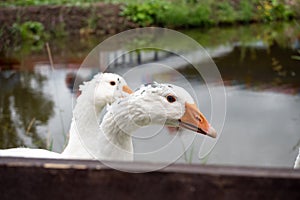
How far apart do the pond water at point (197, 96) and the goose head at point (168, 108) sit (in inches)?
7.0

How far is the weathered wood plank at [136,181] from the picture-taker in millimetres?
1011

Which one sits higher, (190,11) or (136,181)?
(190,11)

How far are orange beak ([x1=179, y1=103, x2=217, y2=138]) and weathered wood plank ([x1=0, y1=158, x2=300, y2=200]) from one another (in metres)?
0.90

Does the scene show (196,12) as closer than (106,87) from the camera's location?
No

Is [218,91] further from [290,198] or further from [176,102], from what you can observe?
[290,198]

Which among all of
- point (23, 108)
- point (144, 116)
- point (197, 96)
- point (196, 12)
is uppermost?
point (196, 12)

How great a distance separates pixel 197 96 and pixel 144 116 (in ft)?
5.63

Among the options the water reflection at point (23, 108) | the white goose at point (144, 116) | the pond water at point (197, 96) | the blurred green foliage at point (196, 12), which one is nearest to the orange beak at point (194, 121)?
the white goose at point (144, 116)

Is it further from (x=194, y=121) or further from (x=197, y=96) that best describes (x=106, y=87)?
(x=197, y=96)

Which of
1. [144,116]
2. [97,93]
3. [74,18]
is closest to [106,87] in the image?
[97,93]

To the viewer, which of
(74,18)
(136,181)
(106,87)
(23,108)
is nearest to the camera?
(136,181)

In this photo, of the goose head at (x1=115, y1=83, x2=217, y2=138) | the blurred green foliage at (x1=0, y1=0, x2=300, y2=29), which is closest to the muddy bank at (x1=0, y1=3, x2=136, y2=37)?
the blurred green foliage at (x1=0, y1=0, x2=300, y2=29)

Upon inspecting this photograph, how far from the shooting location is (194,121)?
1.96 metres

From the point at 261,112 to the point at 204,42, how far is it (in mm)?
4017
